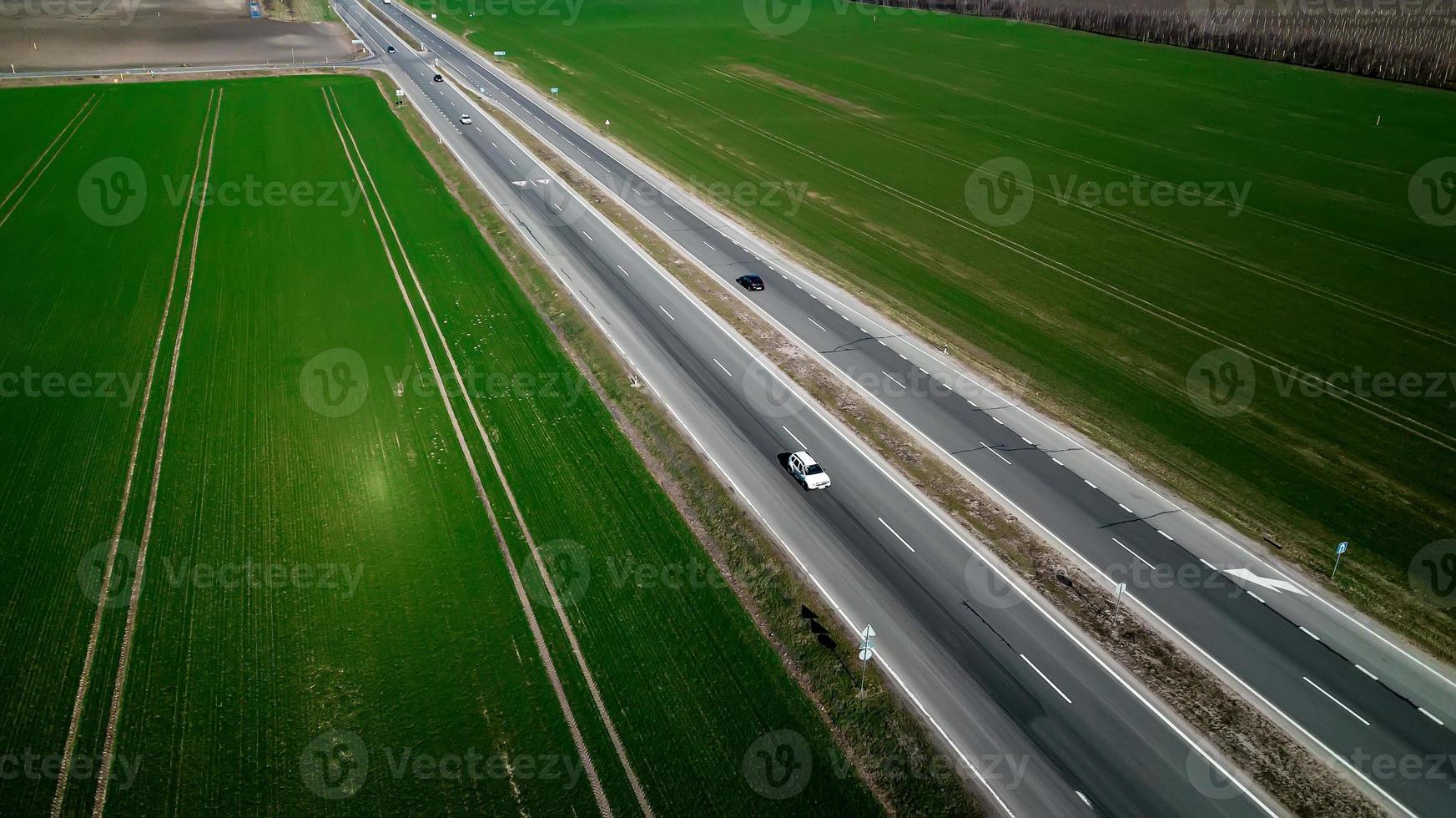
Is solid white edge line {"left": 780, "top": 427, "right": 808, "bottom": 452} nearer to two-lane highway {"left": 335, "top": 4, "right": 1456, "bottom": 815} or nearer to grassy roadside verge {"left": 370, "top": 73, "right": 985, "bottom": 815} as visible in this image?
two-lane highway {"left": 335, "top": 4, "right": 1456, "bottom": 815}

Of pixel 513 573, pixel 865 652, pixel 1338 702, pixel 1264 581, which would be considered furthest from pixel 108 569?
pixel 1264 581

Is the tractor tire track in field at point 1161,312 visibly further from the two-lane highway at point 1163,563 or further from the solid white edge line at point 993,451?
the solid white edge line at point 993,451

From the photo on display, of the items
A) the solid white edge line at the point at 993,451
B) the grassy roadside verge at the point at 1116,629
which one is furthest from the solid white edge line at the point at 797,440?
the solid white edge line at the point at 993,451

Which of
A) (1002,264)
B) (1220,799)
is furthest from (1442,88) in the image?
(1220,799)

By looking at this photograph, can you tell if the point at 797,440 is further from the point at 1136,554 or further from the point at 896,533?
the point at 1136,554

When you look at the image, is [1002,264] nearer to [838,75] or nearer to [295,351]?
[295,351]

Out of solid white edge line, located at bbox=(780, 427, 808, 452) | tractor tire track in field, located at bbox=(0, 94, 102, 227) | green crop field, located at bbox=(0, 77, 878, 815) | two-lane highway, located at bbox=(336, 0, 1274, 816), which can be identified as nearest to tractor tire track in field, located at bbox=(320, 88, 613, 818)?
green crop field, located at bbox=(0, 77, 878, 815)
